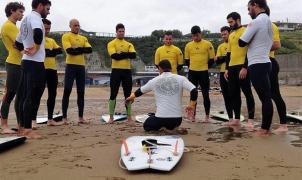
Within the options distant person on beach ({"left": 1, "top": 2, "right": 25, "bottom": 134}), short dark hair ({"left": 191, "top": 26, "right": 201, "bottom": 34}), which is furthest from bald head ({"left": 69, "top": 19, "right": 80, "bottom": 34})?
short dark hair ({"left": 191, "top": 26, "right": 201, "bottom": 34})

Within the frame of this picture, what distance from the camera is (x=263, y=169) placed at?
3676 millimetres

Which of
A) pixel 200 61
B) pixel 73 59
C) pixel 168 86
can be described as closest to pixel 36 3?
pixel 73 59

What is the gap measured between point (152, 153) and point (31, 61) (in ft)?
8.52

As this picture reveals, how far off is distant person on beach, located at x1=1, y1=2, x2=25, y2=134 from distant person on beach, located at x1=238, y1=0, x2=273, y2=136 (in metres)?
3.60

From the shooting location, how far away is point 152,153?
159 inches

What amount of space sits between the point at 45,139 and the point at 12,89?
48.8 inches

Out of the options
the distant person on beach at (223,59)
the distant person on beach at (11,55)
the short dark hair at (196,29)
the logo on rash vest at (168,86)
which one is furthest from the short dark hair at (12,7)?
the distant person on beach at (223,59)

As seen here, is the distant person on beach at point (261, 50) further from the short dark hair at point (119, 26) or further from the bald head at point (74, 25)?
the bald head at point (74, 25)

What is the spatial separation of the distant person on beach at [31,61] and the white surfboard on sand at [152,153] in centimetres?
180

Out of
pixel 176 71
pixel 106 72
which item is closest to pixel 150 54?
pixel 106 72

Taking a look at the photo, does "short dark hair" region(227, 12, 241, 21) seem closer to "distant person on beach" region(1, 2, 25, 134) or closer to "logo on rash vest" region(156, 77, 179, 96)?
"logo on rash vest" region(156, 77, 179, 96)

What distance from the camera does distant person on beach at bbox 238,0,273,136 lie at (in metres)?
5.59

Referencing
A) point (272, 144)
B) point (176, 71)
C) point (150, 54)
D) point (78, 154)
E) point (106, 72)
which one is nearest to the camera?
point (78, 154)

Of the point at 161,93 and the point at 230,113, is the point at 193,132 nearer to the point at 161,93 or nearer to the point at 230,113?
the point at 161,93
